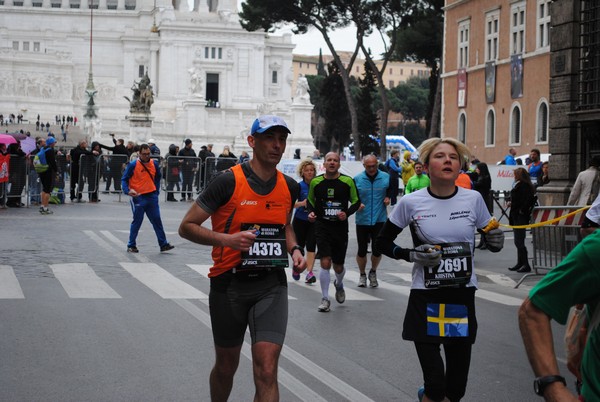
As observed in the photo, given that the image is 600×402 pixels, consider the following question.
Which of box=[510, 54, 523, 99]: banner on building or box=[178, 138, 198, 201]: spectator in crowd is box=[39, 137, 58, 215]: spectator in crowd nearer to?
box=[178, 138, 198, 201]: spectator in crowd

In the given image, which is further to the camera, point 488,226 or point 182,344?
point 182,344

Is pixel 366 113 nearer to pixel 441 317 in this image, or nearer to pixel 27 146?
pixel 27 146

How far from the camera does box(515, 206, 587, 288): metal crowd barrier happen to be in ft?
46.0

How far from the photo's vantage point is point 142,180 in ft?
60.2

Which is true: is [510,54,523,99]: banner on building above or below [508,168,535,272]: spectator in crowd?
above

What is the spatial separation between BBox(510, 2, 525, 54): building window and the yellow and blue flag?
125ft

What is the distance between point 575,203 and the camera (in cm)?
1620

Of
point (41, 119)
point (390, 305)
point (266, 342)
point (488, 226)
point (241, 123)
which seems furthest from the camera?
point (41, 119)

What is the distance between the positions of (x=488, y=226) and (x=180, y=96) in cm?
10046

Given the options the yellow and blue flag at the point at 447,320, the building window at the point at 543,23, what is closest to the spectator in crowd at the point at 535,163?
the building window at the point at 543,23

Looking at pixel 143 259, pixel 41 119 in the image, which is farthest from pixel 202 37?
pixel 143 259

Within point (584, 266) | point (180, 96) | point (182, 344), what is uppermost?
point (180, 96)

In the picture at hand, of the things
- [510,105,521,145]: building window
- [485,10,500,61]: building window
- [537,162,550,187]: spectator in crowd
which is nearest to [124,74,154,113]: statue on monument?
[485,10,500,61]: building window

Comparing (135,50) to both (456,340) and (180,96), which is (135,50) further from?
(456,340)
